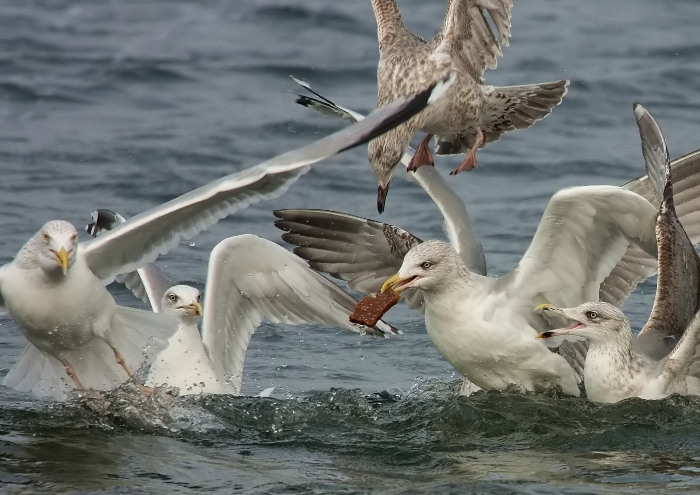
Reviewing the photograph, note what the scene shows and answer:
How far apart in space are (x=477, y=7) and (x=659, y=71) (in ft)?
32.0

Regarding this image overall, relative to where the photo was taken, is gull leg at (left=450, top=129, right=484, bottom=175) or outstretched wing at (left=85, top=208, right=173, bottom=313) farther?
outstretched wing at (left=85, top=208, right=173, bottom=313)

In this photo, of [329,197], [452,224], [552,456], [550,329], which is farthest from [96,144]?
[552,456]

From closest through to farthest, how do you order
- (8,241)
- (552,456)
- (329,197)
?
(552,456) < (8,241) < (329,197)

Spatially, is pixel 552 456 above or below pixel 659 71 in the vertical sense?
below

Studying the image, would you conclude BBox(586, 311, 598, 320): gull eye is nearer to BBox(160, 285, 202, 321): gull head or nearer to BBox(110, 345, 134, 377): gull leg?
BBox(160, 285, 202, 321): gull head

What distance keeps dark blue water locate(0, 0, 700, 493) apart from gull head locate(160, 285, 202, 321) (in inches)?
23.7

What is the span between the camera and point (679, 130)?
51.9ft

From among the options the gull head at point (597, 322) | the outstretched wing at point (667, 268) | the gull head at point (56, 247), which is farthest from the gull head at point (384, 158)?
the gull head at point (56, 247)

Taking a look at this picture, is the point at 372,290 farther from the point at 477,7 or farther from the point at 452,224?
the point at 477,7

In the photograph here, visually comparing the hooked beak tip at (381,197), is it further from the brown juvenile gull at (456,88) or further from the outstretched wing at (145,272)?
the outstretched wing at (145,272)

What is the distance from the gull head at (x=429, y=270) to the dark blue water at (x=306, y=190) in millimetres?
782

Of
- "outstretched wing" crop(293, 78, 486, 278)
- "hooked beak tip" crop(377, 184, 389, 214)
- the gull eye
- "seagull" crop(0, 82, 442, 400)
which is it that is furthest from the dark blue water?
"hooked beak tip" crop(377, 184, 389, 214)

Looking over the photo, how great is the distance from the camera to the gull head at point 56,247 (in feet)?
23.6

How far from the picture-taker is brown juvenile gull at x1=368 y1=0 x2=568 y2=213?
348 inches
